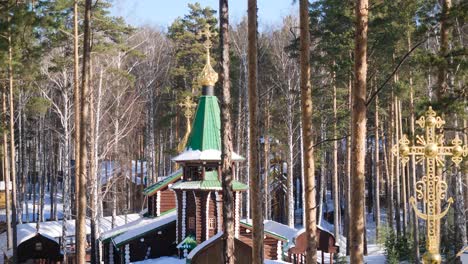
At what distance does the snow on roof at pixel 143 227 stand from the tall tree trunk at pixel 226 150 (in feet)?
38.2

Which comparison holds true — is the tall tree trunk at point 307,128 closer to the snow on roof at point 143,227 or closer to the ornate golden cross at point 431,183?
the ornate golden cross at point 431,183

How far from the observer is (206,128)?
62.1ft

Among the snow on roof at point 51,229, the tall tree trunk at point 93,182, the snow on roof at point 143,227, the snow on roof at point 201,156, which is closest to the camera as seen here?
the tall tree trunk at point 93,182

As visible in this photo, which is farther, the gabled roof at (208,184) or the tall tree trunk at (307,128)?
the gabled roof at (208,184)

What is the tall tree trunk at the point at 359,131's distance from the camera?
7031 mm

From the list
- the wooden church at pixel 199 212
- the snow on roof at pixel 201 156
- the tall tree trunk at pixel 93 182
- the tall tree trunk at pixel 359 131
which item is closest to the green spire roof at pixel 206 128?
the wooden church at pixel 199 212

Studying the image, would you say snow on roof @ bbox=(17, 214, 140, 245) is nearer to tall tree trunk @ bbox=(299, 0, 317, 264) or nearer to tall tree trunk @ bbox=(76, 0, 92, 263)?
tall tree trunk @ bbox=(76, 0, 92, 263)

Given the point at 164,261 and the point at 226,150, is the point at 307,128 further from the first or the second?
the point at 164,261

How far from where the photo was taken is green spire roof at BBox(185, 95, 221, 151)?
61.3 feet

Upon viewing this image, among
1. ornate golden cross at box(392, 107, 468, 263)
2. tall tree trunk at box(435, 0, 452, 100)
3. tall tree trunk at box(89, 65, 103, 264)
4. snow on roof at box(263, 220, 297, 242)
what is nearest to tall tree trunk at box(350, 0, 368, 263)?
ornate golden cross at box(392, 107, 468, 263)

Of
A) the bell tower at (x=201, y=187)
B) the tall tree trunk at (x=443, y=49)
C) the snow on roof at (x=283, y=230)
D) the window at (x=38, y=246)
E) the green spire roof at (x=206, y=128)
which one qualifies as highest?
Result: the tall tree trunk at (x=443, y=49)

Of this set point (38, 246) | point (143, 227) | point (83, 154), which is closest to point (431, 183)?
point (83, 154)

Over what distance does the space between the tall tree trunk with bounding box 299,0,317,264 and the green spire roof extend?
9.96m

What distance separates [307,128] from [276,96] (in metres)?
19.6
